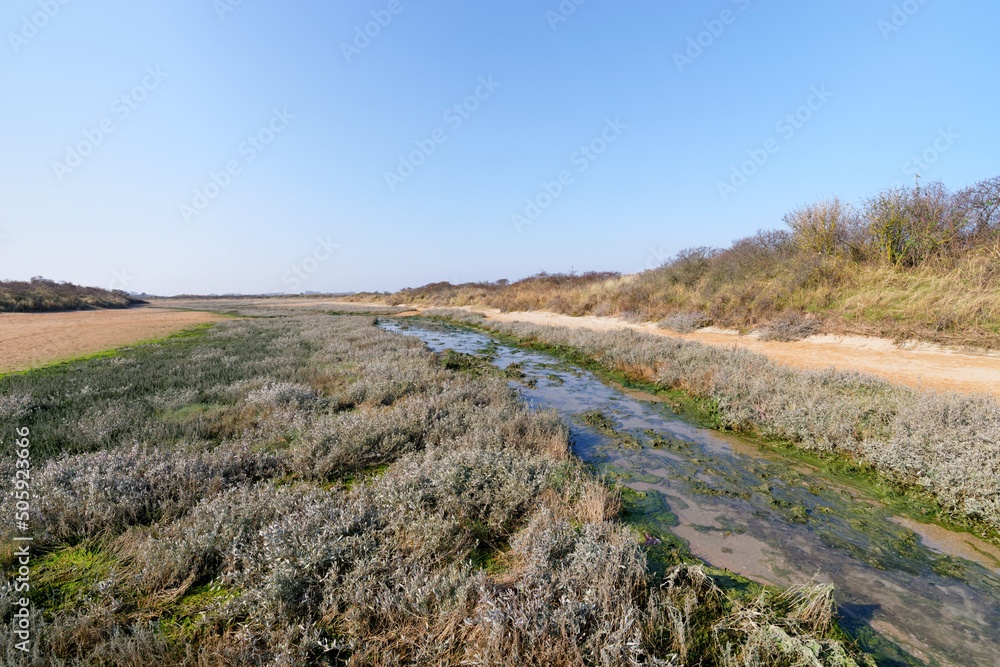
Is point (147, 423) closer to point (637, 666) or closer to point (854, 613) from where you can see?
point (637, 666)

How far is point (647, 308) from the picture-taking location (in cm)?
2223


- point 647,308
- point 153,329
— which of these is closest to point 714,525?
point 647,308

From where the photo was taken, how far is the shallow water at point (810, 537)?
9.90 feet

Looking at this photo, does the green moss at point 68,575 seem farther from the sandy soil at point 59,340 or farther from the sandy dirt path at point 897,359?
the sandy dirt path at point 897,359

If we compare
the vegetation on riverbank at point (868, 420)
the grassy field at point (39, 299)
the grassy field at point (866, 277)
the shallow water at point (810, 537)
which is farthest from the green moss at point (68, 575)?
the grassy field at point (39, 299)

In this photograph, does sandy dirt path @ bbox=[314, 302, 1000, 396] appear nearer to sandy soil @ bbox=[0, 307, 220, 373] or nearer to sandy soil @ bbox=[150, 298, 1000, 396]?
sandy soil @ bbox=[150, 298, 1000, 396]

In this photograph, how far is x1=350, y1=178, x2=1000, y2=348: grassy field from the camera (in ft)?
35.8

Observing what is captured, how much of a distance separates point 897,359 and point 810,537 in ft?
29.4

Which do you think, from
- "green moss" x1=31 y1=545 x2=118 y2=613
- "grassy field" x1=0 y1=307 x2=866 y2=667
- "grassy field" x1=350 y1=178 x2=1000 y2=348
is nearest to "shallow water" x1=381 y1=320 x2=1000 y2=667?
"grassy field" x1=0 y1=307 x2=866 y2=667

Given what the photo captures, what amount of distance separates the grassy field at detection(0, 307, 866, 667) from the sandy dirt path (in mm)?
8043

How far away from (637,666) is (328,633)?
6.92 ft

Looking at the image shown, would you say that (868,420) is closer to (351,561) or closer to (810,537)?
(810,537)

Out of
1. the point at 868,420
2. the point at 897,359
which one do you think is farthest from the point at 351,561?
the point at 897,359

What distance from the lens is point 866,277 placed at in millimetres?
13805
